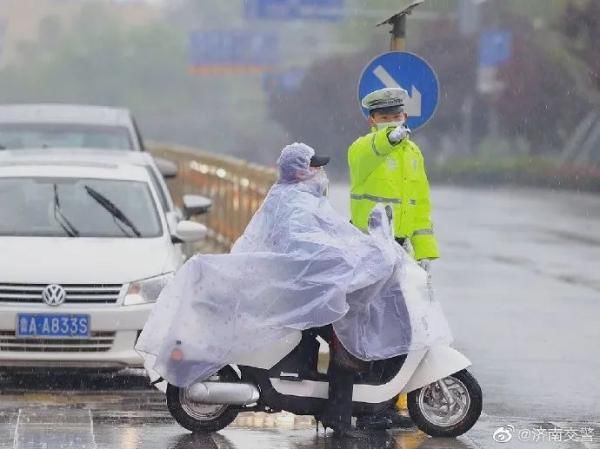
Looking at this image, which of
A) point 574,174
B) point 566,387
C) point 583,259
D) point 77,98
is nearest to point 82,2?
point 77,98

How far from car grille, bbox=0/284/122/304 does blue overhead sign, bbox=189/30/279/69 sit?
252 ft

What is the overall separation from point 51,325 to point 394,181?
2.29m

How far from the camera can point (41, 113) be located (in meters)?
18.7

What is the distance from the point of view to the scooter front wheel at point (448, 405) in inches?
380

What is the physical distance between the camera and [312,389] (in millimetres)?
9562

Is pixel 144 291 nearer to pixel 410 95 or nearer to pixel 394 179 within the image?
pixel 394 179

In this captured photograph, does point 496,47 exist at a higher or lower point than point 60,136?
lower

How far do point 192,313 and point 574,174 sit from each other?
4032 cm

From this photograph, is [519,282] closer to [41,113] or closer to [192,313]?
[41,113]

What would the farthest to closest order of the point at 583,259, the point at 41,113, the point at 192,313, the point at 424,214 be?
the point at 583,259
the point at 41,113
the point at 424,214
the point at 192,313

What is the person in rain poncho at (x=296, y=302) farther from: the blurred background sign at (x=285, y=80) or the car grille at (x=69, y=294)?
the blurred background sign at (x=285, y=80)

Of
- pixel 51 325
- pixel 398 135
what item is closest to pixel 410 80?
pixel 398 135

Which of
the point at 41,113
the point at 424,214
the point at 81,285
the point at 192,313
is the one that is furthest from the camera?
the point at 41,113

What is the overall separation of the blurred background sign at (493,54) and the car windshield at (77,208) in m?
56.1
